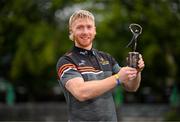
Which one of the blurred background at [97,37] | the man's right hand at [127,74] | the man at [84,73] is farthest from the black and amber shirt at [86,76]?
the blurred background at [97,37]

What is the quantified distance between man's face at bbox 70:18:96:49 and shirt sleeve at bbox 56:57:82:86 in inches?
5.4

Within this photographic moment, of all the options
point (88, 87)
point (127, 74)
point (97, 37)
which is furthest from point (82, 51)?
point (97, 37)

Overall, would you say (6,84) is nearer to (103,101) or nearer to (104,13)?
(104,13)

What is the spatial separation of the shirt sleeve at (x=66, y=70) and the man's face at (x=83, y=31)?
0.45 ft

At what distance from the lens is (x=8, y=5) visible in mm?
17500

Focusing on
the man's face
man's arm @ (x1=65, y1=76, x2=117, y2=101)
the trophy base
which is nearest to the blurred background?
the man's face

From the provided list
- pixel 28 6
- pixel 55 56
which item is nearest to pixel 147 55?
pixel 55 56

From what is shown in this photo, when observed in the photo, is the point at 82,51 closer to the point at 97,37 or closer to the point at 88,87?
the point at 88,87

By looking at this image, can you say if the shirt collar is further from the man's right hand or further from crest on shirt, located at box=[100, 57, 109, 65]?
the man's right hand

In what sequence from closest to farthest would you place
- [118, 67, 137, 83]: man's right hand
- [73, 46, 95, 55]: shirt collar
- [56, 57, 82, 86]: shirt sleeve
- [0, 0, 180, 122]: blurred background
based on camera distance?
[118, 67, 137, 83]: man's right hand, [56, 57, 82, 86]: shirt sleeve, [73, 46, 95, 55]: shirt collar, [0, 0, 180, 122]: blurred background

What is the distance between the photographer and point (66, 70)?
2973mm

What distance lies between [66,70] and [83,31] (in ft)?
0.83

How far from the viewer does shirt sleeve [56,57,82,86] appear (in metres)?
2.94

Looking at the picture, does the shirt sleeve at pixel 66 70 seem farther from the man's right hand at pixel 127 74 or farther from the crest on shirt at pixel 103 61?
the man's right hand at pixel 127 74
